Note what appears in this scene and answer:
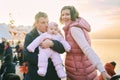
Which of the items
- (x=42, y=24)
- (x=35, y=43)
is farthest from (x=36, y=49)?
(x=42, y=24)

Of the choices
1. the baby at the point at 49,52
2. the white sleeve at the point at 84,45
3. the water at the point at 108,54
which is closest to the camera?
the white sleeve at the point at 84,45

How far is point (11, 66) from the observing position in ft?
20.2

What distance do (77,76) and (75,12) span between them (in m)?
0.49

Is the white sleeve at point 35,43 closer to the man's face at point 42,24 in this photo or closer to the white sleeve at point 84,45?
the man's face at point 42,24

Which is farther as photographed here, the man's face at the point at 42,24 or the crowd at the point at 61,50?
the man's face at the point at 42,24

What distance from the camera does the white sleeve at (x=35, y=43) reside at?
262cm

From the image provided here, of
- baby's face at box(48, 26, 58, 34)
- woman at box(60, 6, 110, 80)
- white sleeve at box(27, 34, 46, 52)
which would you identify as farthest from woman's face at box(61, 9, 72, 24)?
white sleeve at box(27, 34, 46, 52)

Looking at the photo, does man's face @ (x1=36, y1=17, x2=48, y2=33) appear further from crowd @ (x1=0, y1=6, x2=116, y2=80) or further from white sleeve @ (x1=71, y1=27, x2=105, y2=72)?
white sleeve @ (x1=71, y1=27, x2=105, y2=72)

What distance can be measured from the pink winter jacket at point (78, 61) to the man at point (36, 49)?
9cm

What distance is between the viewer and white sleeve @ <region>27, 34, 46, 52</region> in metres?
2.62

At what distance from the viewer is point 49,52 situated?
265 cm

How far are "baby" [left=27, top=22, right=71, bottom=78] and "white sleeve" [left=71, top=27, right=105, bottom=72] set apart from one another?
10 centimetres

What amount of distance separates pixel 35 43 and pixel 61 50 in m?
0.21

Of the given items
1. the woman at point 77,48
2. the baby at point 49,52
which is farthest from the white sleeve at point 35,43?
the woman at point 77,48
